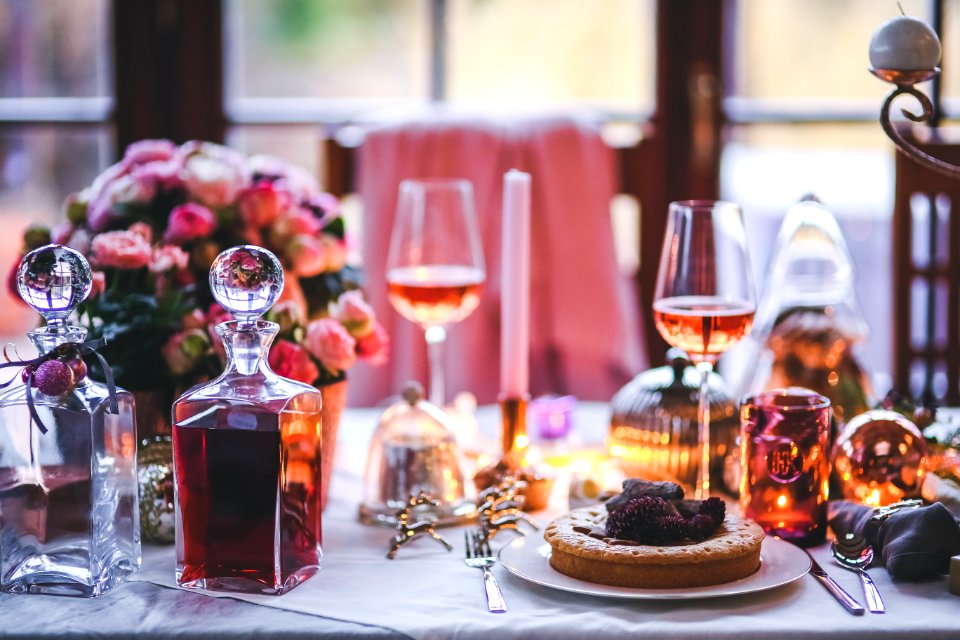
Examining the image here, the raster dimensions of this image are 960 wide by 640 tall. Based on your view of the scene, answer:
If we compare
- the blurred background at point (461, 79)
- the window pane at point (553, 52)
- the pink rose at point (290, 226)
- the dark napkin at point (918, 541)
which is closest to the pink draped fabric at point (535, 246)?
the blurred background at point (461, 79)

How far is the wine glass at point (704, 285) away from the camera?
1114 millimetres

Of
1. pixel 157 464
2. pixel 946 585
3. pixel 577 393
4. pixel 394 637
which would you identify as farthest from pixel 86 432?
pixel 577 393

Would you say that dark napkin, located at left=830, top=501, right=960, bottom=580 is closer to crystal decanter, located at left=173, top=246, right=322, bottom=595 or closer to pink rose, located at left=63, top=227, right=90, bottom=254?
crystal decanter, located at left=173, top=246, right=322, bottom=595

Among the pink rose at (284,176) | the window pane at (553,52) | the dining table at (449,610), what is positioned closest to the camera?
the dining table at (449,610)

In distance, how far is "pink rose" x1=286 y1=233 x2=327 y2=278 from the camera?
1.25 m

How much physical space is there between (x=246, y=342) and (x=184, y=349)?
0.17 metres

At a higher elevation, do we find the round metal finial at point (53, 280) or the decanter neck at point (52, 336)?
the round metal finial at point (53, 280)

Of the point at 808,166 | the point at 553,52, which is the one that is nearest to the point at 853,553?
the point at 808,166

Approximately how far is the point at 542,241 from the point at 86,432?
1537 mm

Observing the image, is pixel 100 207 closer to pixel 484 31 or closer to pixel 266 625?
pixel 266 625

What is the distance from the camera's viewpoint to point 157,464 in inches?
41.9

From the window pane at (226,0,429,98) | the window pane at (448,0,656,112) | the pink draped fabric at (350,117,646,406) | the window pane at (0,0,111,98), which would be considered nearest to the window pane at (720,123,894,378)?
the window pane at (448,0,656,112)

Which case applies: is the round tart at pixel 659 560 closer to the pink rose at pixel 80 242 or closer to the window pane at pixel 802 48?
the pink rose at pixel 80 242

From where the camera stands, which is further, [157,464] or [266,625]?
[157,464]
